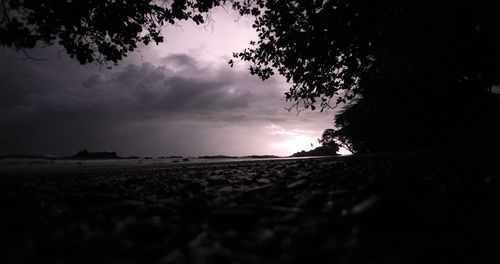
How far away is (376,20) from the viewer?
962 cm

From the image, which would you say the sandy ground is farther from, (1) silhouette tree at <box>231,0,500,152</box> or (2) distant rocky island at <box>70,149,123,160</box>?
(2) distant rocky island at <box>70,149,123,160</box>

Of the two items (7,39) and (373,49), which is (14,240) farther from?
(373,49)

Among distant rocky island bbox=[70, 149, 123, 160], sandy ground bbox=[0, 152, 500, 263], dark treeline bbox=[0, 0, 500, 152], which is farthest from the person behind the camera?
distant rocky island bbox=[70, 149, 123, 160]

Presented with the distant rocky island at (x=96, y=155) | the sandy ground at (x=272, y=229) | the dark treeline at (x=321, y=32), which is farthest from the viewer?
the distant rocky island at (x=96, y=155)

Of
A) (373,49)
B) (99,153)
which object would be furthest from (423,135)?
(99,153)

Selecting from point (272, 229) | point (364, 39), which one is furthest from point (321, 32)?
point (272, 229)

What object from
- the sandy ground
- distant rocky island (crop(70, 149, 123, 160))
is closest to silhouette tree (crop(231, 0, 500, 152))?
the sandy ground

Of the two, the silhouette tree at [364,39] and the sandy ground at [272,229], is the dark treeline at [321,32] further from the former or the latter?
the sandy ground at [272,229]

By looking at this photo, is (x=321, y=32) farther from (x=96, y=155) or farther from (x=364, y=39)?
(x=96, y=155)

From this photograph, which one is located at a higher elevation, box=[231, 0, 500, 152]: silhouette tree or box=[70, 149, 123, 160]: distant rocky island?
box=[231, 0, 500, 152]: silhouette tree

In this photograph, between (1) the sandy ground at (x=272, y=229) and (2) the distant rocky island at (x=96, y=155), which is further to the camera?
(2) the distant rocky island at (x=96, y=155)

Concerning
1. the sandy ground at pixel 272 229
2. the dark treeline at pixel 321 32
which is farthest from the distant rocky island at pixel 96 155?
the sandy ground at pixel 272 229

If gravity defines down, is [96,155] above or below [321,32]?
below

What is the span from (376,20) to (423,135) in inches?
990
